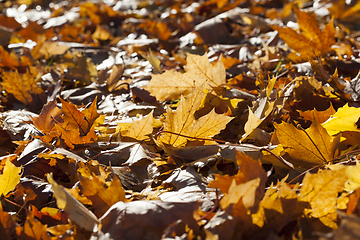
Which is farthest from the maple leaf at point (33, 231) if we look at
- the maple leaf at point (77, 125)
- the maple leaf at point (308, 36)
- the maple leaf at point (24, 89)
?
the maple leaf at point (308, 36)

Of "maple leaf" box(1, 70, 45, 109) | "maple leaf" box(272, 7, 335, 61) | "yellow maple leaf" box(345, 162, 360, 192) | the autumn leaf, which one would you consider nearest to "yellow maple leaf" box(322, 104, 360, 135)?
"yellow maple leaf" box(345, 162, 360, 192)

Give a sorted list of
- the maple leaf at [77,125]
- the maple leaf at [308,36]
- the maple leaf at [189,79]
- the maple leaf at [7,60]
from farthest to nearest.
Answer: the maple leaf at [7,60] → the maple leaf at [308,36] → the maple leaf at [189,79] → the maple leaf at [77,125]

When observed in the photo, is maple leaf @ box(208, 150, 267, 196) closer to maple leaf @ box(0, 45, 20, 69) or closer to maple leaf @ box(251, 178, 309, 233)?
maple leaf @ box(251, 178, 309, 233)

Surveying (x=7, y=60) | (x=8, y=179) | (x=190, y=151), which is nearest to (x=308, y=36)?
(x=190, y=151)

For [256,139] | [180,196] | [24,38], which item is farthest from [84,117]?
[24,38]

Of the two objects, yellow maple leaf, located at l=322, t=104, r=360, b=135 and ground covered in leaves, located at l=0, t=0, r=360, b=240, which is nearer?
ground covered in leaves, located at l=0, t=0, r=360, b=240

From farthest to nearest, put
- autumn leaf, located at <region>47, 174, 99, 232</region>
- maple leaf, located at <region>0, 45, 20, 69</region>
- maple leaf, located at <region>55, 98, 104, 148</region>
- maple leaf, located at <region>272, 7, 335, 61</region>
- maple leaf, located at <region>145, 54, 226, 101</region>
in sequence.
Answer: maple leaf, located at <region>0, 45, 20, 69</region>, maple leaf, located at <region>272, 7, 335, 61</region>, maple leaf, located at <region>145, 54, 226, 101</region>, maple leaf, located at <region>55, 98, 104, 148</region>, autumn leaf, located at <region>47, 174, 99, 232</region>

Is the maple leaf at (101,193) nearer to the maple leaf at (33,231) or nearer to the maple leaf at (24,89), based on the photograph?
the maple leaf at (33,231)

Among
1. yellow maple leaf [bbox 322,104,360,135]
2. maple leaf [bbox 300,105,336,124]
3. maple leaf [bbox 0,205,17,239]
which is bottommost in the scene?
maple leaf [bbox 300,105,336,124]
